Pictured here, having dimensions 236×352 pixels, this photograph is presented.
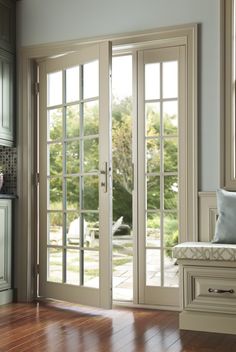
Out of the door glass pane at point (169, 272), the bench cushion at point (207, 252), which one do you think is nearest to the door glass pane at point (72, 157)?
the door glass pane at point (169, 272)

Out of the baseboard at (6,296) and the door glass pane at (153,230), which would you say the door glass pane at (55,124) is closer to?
the door glass pane at (153,230)

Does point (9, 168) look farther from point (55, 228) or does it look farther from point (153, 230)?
point (153, 230)

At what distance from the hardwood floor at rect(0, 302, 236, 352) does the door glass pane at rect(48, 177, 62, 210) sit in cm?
91

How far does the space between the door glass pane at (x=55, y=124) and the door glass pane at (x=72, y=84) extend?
0.18m

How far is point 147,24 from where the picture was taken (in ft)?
14.8

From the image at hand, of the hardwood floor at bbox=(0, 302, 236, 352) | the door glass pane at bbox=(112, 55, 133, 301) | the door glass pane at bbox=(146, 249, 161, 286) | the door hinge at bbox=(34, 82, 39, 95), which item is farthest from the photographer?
the door glass pane at bbox=(112, 55, 133, 301)

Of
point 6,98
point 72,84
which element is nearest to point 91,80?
point 72,84

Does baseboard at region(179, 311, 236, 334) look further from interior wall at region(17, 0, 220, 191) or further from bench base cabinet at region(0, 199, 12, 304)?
Result: bench base cabinet at region(0, 199, 12, 304)

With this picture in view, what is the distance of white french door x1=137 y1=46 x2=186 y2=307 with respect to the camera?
179 inches

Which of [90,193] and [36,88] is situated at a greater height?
[36,88]

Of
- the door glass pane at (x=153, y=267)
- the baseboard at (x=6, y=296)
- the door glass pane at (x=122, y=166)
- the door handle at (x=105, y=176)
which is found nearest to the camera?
the door handle at (x=105, y=176)

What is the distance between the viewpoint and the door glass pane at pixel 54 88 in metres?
4.84

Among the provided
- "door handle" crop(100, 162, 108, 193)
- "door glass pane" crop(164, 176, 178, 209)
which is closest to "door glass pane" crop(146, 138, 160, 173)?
"door glass pane" crop(164, 176, 178, 209)

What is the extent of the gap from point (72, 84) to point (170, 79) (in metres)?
0.87
